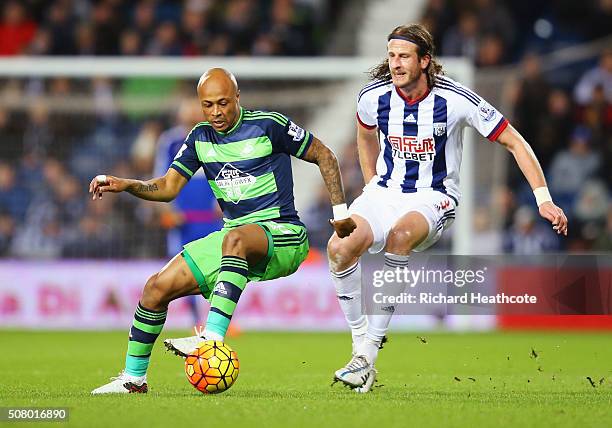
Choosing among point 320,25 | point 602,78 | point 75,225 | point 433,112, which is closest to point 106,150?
point 75,225

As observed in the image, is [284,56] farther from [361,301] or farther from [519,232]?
[361,301]

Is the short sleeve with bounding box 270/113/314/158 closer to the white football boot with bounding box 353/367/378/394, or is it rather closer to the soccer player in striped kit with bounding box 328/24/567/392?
the soccer player in striped kit with bounding box 328/24/567/392

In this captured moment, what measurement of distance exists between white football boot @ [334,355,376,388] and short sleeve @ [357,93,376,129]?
5.33 feet

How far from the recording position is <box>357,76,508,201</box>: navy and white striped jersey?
24.5ft

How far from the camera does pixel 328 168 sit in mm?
7176

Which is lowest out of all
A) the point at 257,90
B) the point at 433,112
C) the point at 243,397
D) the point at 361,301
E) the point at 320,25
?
the point at 243,397

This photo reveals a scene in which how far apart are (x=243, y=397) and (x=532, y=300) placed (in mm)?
2146

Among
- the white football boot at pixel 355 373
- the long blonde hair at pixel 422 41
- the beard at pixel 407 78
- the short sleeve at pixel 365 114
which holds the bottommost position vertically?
the white football boot at pixel 355 373

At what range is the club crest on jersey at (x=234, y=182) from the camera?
7098 mm

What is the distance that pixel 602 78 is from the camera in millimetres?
16000

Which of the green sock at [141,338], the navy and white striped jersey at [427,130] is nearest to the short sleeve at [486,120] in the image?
the navy and white striped jersey at [427,130]

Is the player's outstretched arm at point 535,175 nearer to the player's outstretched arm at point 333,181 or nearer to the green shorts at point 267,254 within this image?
the player's outstretched arm at point 333,181

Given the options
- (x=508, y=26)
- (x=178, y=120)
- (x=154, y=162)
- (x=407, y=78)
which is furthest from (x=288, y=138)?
(x=508, y=26)

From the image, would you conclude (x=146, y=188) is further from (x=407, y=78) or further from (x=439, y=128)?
(x=439, y=128)
